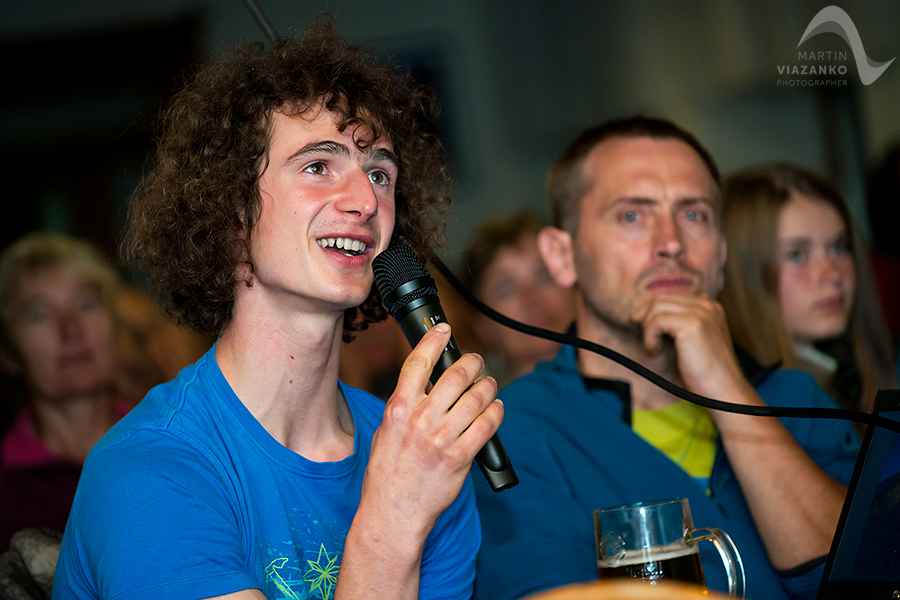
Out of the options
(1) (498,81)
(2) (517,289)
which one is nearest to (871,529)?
(2) (517,289)

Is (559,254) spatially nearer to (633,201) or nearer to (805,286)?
(633,201)

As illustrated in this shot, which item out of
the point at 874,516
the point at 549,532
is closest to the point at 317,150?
the point at 549,532

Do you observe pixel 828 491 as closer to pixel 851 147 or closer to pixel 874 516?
pixel 874 516

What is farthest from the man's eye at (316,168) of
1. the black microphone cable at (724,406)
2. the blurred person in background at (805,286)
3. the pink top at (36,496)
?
the blurred person in background at (805,286)

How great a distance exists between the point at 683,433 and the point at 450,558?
0.57 metres

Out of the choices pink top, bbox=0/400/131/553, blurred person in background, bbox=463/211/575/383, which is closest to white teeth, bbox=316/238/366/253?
pink top, bbox=0/400/131/553

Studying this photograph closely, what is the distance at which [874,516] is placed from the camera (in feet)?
2.77

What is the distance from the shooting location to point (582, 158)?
5.21ft

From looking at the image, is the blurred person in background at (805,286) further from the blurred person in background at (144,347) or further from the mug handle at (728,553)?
the blurred person in background at (144,347)

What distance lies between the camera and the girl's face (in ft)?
6.71

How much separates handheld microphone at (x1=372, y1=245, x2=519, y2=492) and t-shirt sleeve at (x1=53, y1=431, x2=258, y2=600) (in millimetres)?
253

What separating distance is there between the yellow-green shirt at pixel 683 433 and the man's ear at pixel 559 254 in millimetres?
282

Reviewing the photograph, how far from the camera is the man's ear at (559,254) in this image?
1.56m
